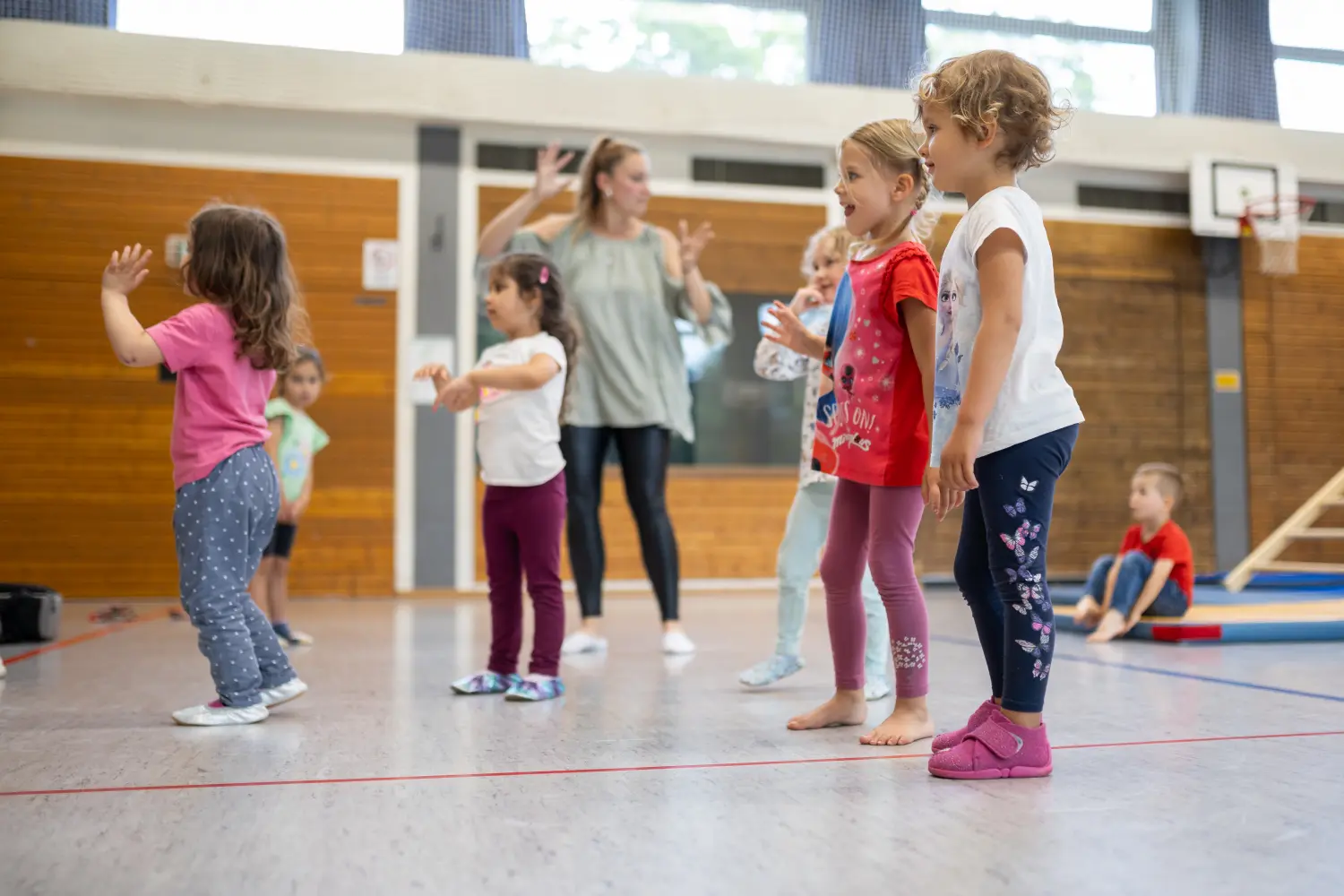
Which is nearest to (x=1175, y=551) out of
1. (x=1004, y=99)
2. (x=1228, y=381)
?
(x=1004, y=99)

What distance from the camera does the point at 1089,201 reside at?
6.89m

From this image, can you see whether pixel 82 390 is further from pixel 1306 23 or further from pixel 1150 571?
pixel 1306 23

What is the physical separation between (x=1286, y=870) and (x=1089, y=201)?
6.46m

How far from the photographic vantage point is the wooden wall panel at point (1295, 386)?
704 centimetres

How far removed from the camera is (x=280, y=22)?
5.61 meters

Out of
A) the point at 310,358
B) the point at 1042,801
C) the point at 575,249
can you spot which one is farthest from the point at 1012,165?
the point at 310,358

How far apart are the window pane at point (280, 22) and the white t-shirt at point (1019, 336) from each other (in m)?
4.89

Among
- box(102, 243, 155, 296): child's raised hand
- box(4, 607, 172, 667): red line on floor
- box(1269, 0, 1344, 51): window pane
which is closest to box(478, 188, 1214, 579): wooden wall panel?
box(1269, 0, 1344, 51): window pane

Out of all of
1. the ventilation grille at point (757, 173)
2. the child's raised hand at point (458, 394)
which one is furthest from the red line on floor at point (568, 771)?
the ventilation grille at point (757, 173)

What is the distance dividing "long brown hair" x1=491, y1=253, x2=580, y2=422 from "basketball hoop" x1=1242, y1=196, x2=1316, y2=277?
5.83 m

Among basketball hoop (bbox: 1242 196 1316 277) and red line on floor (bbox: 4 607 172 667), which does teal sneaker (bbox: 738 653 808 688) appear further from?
basketball hoop (bbox: 1242 196 1316 277)

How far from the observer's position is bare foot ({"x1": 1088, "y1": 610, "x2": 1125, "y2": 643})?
10.7 feet

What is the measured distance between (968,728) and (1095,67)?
6121 mm

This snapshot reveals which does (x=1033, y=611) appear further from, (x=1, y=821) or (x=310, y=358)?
(x=310, y=358)
